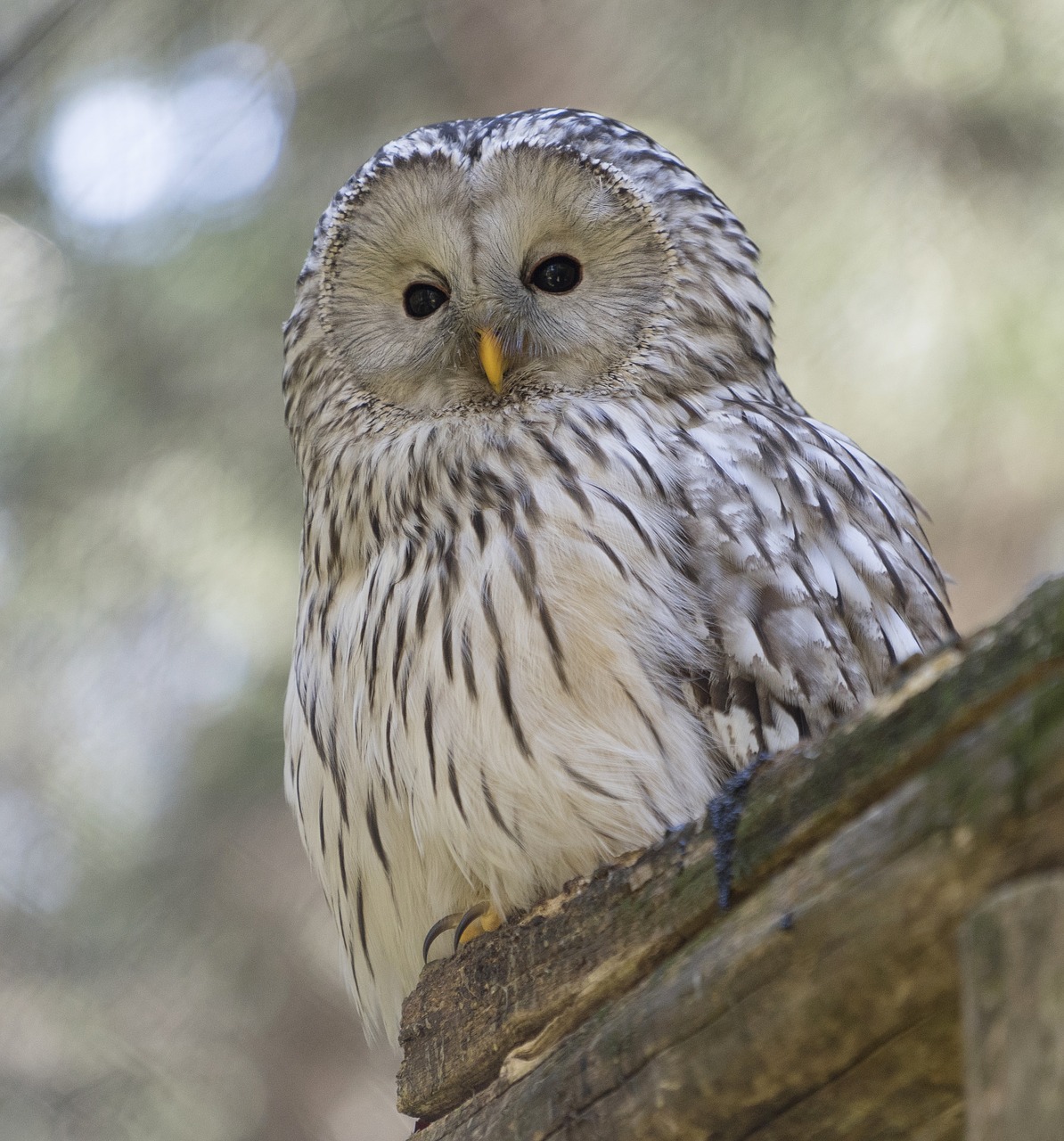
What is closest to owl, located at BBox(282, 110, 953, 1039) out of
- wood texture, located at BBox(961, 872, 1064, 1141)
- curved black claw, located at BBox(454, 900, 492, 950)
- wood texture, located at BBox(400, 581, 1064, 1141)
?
curved black claw, located at BBox(454, 900, 492, 950)

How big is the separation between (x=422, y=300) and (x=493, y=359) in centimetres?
25

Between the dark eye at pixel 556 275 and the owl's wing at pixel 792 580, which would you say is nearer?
the owl's wing at pixel 792 580

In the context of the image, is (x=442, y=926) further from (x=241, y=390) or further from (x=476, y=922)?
(x=241, y=390)

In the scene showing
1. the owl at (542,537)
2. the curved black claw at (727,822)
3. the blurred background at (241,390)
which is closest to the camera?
the curved black claw at (727,822)

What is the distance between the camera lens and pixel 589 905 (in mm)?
1307

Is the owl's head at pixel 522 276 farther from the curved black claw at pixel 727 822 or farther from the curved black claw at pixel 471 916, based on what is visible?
the curved black claw at pixel 727 822

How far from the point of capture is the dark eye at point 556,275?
208cm

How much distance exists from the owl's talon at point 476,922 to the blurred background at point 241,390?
171 centimetres

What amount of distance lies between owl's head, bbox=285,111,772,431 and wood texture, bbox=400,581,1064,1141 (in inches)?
36.7

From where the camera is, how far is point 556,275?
209cm

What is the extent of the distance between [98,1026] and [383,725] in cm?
205

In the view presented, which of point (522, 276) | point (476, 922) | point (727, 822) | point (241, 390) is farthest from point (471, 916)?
point (241, 390)

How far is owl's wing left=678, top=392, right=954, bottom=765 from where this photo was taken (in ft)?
5.39

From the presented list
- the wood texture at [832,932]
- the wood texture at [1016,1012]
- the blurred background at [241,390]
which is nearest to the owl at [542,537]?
the wood texture at [832,932]
